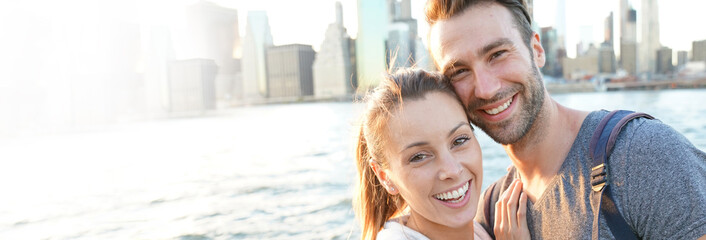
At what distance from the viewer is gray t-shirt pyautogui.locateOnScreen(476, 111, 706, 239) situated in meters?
2.21

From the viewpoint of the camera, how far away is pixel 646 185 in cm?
232

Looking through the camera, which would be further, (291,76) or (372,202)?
(291,76)

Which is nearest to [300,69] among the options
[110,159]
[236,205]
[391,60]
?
[110,159]

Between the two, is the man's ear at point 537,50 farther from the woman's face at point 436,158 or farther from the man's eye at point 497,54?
the woman's face at point 436,158

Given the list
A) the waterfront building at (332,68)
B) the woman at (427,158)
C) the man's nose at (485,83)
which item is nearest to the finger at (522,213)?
the woman at (427,158)

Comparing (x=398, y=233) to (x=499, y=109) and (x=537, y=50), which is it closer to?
(x=499, y=109)

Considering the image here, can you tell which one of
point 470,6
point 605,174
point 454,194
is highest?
point 470,6

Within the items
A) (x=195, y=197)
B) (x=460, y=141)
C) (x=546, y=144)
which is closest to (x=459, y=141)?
(x=460, y=141)

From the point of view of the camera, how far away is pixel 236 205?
1502 cm

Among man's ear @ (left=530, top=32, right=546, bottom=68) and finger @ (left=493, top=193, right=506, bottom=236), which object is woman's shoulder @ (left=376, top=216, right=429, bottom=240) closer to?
finger @ (left=493, top=193, right=506, bottom=236)

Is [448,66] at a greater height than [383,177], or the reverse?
[448,66]

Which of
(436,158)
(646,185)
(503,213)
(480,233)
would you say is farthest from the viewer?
(480,233)

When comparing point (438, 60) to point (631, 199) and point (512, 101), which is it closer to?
point (512, 101)

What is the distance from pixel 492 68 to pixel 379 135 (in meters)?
0.65
